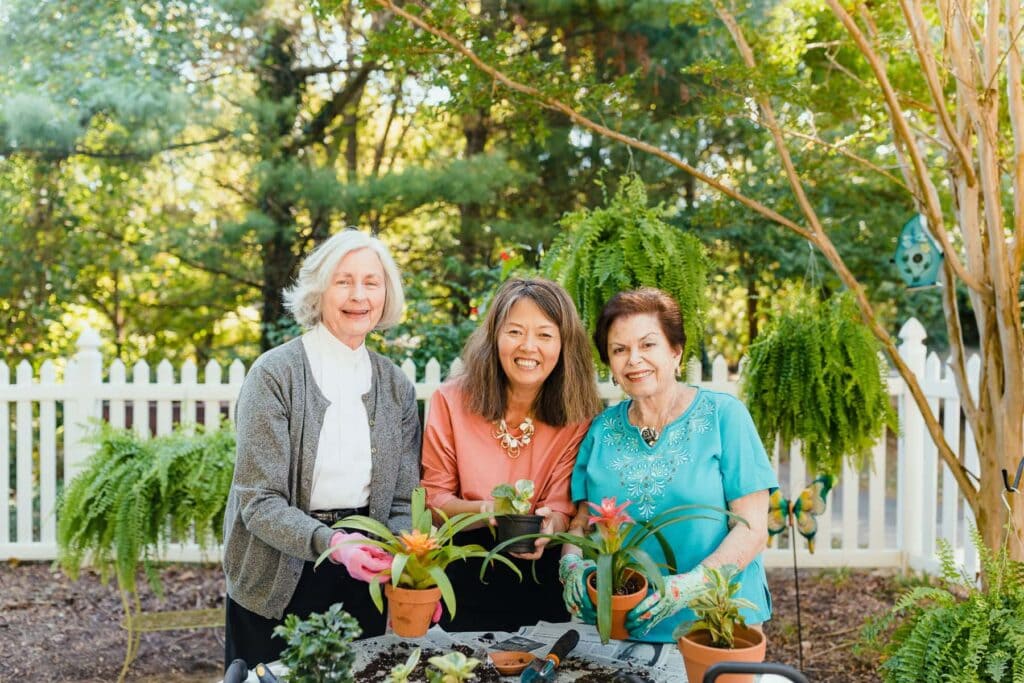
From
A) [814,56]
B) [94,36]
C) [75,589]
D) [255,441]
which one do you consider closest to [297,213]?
[94,36]

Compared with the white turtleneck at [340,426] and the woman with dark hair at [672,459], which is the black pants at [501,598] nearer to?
the woman with dark hair at [672,459]

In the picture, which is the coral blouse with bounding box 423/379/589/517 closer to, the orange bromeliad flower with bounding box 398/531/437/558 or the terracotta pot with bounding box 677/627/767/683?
the orange bromeliad flower with bounding box 398/531/437/558

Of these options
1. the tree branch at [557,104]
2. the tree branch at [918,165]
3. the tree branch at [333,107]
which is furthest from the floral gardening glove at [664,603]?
the tree branch at [333,107]

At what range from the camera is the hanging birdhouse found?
373 centimetres

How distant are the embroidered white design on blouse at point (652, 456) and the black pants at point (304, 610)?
30.8 inches

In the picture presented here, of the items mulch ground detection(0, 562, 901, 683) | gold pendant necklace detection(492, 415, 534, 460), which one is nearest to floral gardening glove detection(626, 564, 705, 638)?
gold pendant necklace detection(492, 415, 534, 460)

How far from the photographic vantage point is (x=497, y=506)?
2.12 m

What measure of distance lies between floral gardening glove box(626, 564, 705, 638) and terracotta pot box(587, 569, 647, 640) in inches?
0.6

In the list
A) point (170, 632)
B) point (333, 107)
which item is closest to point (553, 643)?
point (170, 632)

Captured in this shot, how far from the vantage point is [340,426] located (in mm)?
2301

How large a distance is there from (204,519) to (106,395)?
85.2 inches

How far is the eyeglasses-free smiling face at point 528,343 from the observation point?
2.37 m

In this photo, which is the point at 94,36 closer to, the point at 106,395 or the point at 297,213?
the point at 297,213

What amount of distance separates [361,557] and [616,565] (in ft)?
1.78
